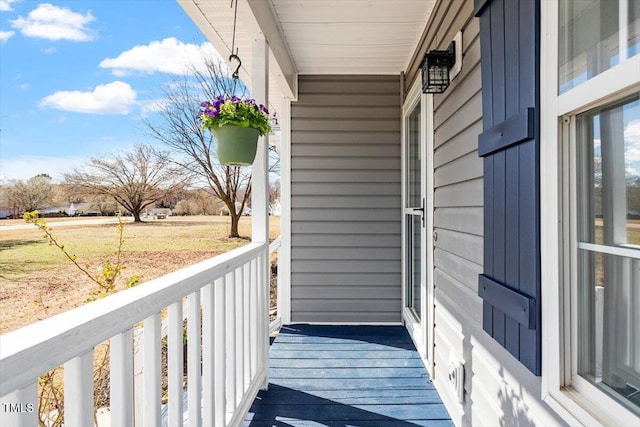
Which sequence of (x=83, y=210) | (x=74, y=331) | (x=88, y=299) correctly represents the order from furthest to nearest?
(x=83, y=210) < (x=88, y=299) < (x=74, y=331)

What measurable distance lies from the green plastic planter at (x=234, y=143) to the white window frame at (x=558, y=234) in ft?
3.98

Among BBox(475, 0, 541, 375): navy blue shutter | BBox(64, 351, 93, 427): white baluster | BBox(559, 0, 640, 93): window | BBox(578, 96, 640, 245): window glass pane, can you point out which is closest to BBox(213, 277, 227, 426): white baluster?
BBox(64, 351, 93, 427): white baluster

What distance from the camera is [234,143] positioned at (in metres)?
1.77

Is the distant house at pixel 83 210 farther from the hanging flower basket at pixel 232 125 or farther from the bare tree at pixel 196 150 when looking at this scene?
the bare tree at pixel 196 150

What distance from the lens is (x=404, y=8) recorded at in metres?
2.50

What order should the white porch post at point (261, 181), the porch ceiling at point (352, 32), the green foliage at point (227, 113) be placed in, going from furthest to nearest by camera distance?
the porch ceiling at point (352, 32), the white porch post at point (261, 181), the green foliage at point (227, 113)

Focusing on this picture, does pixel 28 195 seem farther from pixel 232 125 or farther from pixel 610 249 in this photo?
pixel 610 249

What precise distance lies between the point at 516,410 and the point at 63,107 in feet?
8.85

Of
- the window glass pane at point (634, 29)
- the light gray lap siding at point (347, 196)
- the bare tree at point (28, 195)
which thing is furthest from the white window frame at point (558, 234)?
the light gray lap siding at point (347, 196)

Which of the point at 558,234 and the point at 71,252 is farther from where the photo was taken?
the point at 71,252

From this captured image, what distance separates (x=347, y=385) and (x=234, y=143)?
5.73 feet

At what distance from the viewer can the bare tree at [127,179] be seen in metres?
1.90

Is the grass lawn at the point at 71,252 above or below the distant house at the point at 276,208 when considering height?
below

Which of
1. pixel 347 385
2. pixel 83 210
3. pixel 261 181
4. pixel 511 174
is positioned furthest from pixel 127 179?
pixel 511 174
